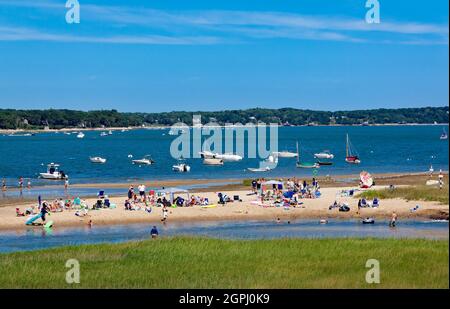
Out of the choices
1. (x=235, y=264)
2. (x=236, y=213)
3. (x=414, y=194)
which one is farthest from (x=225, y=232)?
(x=414, y=194)

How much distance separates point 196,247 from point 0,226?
63.7 ft

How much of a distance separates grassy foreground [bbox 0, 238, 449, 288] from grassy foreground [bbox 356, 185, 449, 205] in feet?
74.2

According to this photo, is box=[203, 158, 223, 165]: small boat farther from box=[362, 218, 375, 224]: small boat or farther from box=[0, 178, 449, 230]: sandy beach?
box=[362, 218, 375, 224]: small boat

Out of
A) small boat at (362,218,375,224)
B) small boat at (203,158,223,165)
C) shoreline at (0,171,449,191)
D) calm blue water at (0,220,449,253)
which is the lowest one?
small boat at (203,158,223,165)

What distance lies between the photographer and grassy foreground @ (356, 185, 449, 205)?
58.6 m

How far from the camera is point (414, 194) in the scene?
198 feet

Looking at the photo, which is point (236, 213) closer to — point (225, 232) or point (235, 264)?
point (225, 232)

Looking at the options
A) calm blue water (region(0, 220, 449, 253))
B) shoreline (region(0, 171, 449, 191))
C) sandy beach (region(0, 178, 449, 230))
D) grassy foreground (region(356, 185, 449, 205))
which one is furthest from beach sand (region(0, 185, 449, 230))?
shoreline (region(0, 171, 449, 191))

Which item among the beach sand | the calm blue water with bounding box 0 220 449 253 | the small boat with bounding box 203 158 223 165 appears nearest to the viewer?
the calm blue water with bounding box 0 220 449 253

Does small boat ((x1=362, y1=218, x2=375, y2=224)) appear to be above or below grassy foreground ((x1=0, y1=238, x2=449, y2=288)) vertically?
below

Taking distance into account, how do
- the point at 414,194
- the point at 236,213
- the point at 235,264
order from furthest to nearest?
the point at 414,194
the point at 236,213
the point at 235,264

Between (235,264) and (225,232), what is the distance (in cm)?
1444

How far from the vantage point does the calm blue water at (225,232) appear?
43.7m
